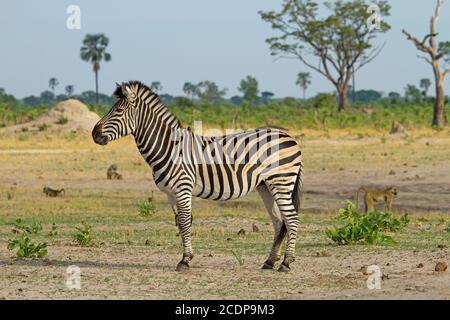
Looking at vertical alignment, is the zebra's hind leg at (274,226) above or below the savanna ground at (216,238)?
above

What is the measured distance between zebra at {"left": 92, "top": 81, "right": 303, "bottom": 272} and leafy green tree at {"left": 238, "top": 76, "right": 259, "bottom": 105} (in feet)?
275

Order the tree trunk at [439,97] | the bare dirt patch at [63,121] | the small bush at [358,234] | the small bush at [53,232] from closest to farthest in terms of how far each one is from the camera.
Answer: the small bush at [358,234]
the small bush at [53,232]
the bare dirt patch at [63,121]
the tree trunk at [439,97]

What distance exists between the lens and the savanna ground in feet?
30.5

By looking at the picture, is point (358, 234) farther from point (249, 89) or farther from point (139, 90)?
point (249, 89)

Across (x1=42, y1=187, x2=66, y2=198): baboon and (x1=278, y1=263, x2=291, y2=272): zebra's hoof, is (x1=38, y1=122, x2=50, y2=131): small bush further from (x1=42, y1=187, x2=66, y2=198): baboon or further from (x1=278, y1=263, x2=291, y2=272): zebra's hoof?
(x1=278, y1=263, x2=291, y2=272): zebra's hoof

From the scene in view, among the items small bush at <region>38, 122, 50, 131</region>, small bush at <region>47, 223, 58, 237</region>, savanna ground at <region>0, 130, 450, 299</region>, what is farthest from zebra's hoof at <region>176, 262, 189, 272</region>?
small bush at <region>38, 122, 50, 131</region>

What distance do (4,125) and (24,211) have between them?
28.5 metres

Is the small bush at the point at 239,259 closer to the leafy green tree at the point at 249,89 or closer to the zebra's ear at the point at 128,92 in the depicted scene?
the zebra's ear at the point at 128,92

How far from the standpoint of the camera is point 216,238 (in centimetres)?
1314

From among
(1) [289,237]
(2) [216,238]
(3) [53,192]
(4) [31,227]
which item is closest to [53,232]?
(4) [31,227]

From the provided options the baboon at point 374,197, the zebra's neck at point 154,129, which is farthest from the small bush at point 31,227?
the baboon at point 374,197

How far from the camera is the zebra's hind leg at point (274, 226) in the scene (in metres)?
10.5

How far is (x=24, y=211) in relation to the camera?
16.8m

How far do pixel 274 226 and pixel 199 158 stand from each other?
1061 millimetres
